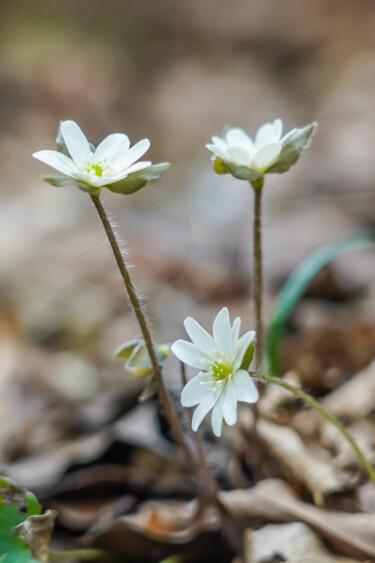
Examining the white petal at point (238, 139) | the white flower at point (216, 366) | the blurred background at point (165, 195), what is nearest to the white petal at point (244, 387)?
the white flower at point (216, 366)

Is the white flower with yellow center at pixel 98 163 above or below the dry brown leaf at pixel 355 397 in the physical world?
above

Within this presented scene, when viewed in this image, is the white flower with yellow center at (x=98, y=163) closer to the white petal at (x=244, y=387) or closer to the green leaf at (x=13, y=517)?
the white petal at (x=244, y=387)

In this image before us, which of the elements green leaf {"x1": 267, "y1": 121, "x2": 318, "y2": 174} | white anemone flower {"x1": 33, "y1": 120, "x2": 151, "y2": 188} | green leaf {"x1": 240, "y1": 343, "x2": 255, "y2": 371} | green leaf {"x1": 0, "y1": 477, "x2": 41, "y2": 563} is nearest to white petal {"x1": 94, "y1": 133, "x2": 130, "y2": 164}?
white anemone flower {"x1": 33, "y1": 120, "x2": 151, "y2": 188}

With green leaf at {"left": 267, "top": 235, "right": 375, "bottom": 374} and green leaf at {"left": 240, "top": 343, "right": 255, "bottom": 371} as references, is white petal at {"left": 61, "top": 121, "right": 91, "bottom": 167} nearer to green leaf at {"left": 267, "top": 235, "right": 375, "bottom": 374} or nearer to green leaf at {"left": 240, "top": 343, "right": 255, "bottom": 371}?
green leaf at {"left": 240, "top": 343, "right": 255, "bottom": 371}

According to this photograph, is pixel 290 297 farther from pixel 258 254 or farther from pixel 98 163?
pixel 98 163

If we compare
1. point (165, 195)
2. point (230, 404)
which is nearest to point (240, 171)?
point (230, 404)

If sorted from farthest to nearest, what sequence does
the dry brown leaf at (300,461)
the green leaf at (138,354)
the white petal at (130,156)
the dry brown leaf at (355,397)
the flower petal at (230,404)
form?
the dry brown leaf at (355,397), the dry brown leaf at (300,461), the green leaf at (138,354), the white petal at (130,156), the flower petal at (230,404)

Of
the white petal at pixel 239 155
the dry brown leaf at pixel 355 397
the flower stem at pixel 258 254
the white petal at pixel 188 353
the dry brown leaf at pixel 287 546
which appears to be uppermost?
the white petal at pixel 239 155
